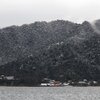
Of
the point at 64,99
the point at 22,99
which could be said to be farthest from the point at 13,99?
the point at 64,99

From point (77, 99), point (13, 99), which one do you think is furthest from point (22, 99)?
point (77, 99)

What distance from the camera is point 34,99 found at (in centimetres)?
17250

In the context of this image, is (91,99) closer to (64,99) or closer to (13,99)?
(64,99)

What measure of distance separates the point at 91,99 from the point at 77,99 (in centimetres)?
425

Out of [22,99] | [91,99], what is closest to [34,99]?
[22,99]

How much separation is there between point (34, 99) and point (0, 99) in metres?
10.4

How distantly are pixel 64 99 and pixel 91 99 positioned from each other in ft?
26.7

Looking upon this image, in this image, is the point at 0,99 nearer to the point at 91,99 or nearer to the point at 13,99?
the point at 13,99

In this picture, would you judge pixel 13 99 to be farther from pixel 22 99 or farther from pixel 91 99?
pixel 91 99

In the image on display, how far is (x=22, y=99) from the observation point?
172 meters

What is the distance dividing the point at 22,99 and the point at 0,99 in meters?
7.05

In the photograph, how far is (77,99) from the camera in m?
173

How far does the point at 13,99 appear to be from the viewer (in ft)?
566

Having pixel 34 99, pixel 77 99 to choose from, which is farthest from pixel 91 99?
pixel 34 99
